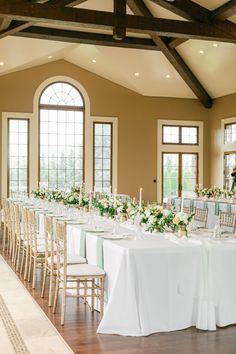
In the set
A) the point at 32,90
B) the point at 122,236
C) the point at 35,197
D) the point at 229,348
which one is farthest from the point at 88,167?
the point at 229,348

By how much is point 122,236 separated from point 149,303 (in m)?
0.96

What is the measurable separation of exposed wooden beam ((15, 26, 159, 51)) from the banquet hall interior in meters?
0.03

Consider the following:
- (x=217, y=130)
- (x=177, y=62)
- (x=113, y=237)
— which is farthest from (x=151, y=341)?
(x=217, y=130)

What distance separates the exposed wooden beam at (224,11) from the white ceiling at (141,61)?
129 cm

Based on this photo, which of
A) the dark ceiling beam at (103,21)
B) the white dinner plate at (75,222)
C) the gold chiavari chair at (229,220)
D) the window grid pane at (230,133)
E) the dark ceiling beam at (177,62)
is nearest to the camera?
the white dinner plate at (75,222)

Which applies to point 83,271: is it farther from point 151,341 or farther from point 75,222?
point 75,222

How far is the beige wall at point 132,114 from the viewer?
1591cm

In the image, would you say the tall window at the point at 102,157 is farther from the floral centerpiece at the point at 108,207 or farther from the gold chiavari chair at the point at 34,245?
the gold chiavari chair at the point at 34,245

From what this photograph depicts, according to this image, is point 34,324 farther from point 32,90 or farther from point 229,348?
point 32,90

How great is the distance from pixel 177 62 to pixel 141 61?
3.59 feet

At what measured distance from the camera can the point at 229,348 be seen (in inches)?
161

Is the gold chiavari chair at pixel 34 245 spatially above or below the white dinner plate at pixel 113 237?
below

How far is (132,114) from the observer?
54.1ft

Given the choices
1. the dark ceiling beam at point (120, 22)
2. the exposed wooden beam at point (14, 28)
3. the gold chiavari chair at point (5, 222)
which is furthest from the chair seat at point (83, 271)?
the exposed wooden beam at point (14, 28)
